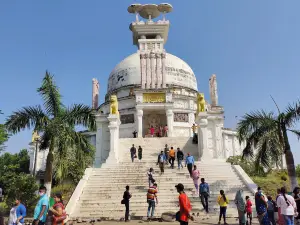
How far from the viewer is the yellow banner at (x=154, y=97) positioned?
102ft

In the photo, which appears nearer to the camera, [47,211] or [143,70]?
[47,211]

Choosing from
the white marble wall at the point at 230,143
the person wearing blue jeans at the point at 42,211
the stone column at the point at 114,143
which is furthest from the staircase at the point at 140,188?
the white marble wall at the point at 230,143

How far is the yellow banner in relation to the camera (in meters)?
31.1

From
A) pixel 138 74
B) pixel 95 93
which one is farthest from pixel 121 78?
pixel 95 93

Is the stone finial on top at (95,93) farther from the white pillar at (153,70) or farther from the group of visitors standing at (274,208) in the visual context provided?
the group of visitors standing at (274,208)

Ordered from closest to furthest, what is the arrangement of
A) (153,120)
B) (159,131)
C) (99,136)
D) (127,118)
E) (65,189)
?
(65,189) → (99,136) → (159,131) → (153,120) → (127,118)

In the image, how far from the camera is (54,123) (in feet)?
47.1

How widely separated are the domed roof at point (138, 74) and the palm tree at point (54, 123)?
27201mm

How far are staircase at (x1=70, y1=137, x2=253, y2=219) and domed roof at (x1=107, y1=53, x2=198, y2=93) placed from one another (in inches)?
962

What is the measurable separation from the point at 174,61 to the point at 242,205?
120ft

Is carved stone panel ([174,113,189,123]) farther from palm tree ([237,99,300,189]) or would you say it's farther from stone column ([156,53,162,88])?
palm tree ([237,99,300,189])

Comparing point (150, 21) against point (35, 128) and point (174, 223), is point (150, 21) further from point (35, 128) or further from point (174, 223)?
point (174, 223)

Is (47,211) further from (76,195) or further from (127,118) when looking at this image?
(127,118)

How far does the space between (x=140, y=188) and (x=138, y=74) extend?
29120mm
